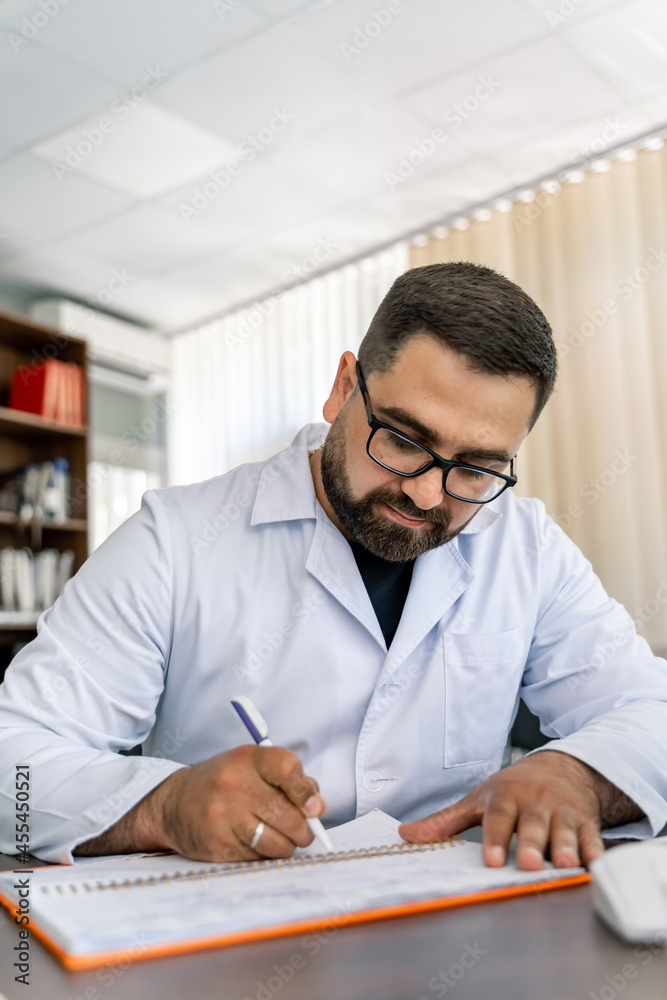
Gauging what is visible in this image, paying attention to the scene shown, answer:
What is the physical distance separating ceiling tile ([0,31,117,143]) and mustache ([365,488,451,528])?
267 centimetres

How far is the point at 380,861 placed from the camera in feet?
2.61

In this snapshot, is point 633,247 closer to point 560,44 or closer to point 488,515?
point 560,44

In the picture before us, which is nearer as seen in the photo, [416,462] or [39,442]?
[416,462]

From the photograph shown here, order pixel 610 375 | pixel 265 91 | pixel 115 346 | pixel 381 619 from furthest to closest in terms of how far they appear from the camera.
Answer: pixel 115 346
pixel 610 375
pixel 265 91
pixel 381 619

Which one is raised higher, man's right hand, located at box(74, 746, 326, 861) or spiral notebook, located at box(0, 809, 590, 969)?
man's right hand, located at box(74, 746, 326, 861)

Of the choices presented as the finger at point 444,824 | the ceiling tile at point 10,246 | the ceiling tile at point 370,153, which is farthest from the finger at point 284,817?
the ceiling tile at point 10,246

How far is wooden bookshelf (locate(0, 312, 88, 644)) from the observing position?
447 centimetres

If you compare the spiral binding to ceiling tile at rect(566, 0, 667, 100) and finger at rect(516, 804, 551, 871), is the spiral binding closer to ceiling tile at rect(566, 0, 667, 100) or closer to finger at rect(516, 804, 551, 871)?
finger at rect(516, 804, 551, 871)

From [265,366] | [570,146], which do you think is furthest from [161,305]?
[570,146]

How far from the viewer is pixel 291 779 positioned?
2.78ft

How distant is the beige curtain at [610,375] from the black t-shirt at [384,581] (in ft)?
8.22

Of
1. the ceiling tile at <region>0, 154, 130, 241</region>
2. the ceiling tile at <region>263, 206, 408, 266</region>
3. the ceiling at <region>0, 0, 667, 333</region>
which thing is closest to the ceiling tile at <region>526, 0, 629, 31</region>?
the ceiling at <region>0, 0, 667, 333</region>

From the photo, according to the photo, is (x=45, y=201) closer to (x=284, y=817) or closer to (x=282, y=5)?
(x=282, y=5)

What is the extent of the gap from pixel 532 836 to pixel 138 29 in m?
3.04
